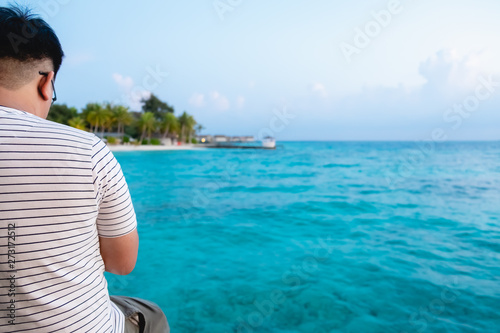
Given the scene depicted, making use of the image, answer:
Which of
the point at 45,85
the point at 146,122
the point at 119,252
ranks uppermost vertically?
the point at 146,122

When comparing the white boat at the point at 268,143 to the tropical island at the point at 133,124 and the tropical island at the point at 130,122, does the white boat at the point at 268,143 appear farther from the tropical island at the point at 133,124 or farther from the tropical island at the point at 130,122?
the tropical island at the point at 130,122

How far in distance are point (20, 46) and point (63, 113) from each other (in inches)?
2394

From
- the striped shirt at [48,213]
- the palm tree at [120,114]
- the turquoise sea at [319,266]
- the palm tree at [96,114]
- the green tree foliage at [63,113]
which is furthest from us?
the palm tree at [120,114]

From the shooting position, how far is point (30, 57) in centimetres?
112

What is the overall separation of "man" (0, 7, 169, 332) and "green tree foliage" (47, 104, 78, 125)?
187 ft

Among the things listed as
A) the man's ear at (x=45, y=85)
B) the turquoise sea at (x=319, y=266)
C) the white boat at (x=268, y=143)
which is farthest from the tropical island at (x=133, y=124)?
the man's ear at (x=45, y=85)

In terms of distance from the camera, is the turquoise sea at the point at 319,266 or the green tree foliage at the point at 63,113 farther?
the green tree foliage at the point at 63,113

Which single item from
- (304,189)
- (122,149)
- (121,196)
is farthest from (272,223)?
(122,149)

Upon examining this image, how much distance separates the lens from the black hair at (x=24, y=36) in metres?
1.08

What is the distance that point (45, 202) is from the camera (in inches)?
40.0

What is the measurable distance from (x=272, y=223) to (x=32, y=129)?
7.43 metres

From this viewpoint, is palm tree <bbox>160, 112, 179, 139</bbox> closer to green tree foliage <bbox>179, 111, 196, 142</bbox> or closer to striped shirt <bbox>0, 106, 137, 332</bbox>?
green tree foliage <bbox>179, 111, 196, 142</bbox>

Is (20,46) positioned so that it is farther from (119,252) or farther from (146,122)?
(146,122)

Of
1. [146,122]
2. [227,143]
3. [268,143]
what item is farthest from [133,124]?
[227,143]
